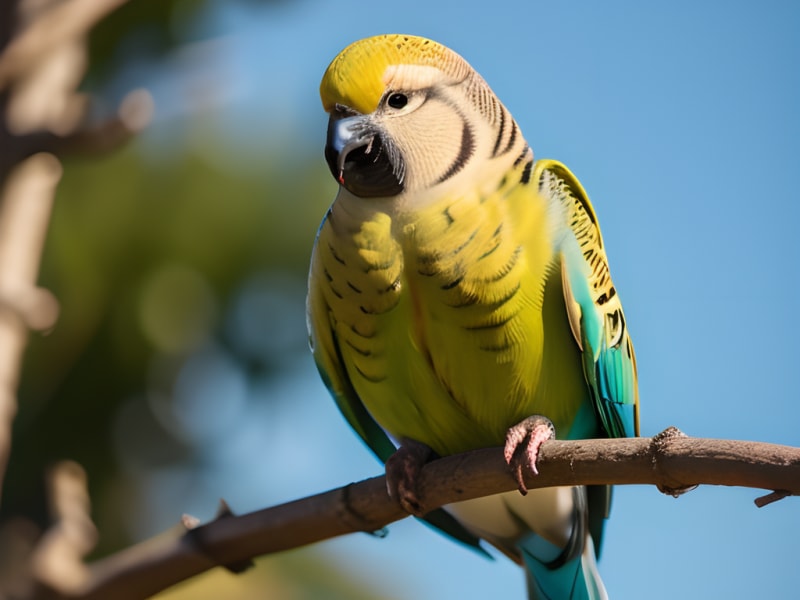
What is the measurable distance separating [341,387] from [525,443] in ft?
1.87

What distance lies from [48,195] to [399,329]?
1128 millimetres

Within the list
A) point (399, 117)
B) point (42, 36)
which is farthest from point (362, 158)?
point (42, 36)

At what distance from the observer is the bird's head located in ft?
5.93

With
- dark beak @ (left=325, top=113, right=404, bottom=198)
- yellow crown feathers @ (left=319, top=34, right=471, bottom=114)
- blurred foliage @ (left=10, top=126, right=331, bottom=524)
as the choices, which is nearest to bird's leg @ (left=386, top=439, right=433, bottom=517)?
dark beak @ (left=325, top=113, right=404, bottom=198)

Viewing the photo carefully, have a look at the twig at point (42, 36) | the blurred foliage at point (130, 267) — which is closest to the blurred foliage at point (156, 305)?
the blurred foliage at point (130, 267)

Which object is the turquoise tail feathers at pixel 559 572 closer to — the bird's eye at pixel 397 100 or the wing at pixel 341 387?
the wing at pixel 341 387

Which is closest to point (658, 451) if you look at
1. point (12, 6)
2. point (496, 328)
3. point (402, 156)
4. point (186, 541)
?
point (496, 328)

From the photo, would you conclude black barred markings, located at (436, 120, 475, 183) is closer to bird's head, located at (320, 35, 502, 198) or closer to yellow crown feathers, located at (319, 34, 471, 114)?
bird's head, located at (320, 35, 502, 198)

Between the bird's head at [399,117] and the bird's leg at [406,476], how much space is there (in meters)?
0.58

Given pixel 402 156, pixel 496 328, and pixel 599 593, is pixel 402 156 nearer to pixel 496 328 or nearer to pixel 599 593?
pixel 496 328

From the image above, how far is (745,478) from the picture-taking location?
4.42 feet

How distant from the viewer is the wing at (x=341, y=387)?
2084 mm

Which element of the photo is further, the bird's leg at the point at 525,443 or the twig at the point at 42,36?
the twig at the point at 42,36

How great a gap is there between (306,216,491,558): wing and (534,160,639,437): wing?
0.52 m
